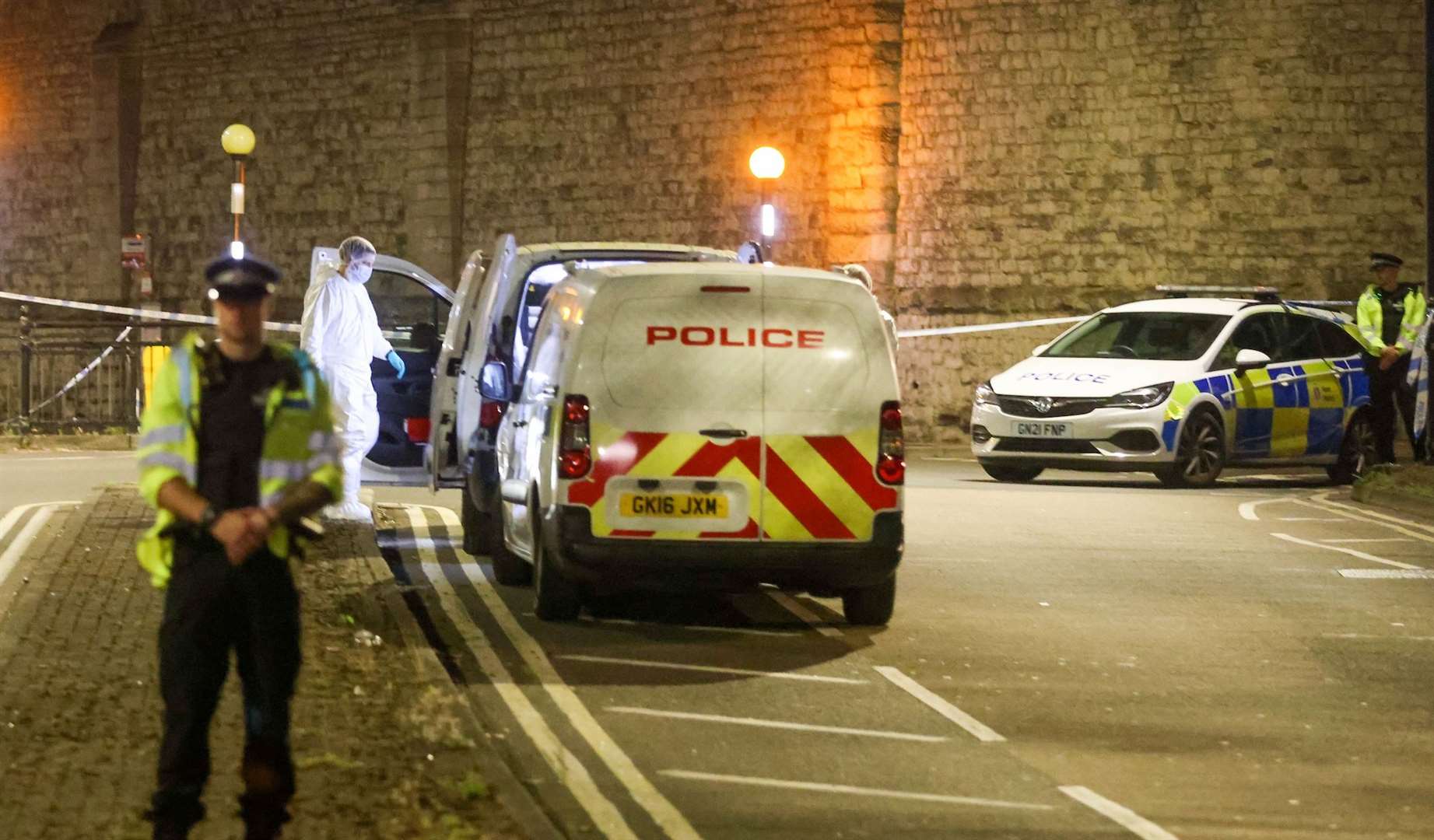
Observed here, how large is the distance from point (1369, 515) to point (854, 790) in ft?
35.8

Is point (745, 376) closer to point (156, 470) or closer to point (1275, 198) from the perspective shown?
point (156, 470)

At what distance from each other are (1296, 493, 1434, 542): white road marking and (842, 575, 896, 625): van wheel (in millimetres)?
5843

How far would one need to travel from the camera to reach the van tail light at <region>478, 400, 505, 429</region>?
1335cm

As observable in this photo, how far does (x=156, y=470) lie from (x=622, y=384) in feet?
16.7

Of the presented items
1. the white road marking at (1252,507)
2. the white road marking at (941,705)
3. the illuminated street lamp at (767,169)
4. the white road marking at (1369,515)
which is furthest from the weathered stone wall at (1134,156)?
the white road marking at (941,705)

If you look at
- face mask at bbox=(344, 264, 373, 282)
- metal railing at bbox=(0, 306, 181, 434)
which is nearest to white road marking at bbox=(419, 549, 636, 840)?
face mask at bbox=(344, 264, 373, 282)

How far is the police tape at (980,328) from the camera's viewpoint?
27453mm

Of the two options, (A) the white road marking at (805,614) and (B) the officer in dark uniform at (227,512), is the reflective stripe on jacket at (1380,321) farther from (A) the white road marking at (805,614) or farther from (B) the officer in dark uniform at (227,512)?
(B) the officer in dark uniform at (227,512)

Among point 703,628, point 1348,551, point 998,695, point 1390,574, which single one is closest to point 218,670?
point 998,695

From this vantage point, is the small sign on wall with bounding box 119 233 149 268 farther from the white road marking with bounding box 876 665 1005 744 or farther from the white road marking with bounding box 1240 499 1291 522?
the white road marking with bounding box 876 665 1005 744

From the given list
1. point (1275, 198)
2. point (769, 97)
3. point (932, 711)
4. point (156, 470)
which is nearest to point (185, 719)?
point (156, 470)

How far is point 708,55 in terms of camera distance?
102ft

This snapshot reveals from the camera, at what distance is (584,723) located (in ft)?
29.0

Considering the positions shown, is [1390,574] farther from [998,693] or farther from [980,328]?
[980,328]
